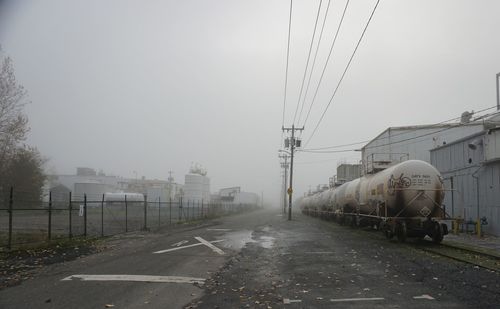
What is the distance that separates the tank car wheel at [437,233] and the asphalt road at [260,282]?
2.86 meters

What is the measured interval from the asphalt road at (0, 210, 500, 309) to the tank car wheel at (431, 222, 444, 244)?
286cm

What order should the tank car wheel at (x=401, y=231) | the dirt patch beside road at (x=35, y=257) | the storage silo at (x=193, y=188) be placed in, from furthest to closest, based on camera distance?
the storage silo at (x=193, y=188), the tank car wheel at (x=401, y=231), the dirt patch beside road at (x=35, y=257)

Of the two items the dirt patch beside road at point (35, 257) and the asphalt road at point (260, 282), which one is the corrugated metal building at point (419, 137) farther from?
the dirt patch beside road at point (35, 257)

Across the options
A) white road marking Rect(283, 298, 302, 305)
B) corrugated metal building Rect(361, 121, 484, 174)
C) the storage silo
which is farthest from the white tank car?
the storage silo

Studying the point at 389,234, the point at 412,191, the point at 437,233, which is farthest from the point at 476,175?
the point at 437,233

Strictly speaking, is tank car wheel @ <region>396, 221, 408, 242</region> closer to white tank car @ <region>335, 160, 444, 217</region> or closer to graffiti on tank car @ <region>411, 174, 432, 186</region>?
white tank car @ <region>335, 160, 444, 217</region>

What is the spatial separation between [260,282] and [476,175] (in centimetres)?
1762

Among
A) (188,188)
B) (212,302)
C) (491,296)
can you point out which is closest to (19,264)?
(212,302)

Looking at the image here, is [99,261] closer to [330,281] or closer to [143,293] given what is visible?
[143,293]

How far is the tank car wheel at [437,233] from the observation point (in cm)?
1593

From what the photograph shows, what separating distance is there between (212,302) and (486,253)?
9.35 m

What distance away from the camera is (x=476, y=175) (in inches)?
874

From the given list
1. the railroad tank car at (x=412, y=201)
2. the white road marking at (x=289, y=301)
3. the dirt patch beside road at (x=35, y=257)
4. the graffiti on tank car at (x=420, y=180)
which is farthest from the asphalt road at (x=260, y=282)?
the graffiti on tank car at (x=420, y=180)

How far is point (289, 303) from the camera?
700cm
